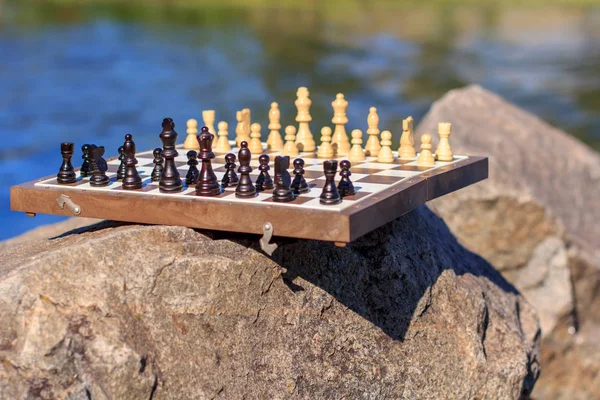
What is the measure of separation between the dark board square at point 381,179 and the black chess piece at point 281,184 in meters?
0.52

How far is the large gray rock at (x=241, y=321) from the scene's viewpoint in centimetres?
317

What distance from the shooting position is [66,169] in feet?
12.5

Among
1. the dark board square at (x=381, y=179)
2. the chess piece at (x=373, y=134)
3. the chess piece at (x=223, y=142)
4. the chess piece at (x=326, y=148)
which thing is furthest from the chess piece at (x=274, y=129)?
the dark board square at (x=381, y=179)

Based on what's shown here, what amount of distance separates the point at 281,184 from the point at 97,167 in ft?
2.99

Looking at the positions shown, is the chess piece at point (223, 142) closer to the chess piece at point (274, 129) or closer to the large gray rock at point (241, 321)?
the chess piece at point (274, 129)

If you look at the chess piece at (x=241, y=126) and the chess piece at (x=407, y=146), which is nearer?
the chess piece at (x=407, y=146)

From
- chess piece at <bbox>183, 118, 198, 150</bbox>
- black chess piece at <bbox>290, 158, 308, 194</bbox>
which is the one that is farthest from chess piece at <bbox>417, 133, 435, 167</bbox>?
chess piece at <bbox>183, 118, 198, 150</bbox>

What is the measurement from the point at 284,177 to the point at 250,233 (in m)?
0.28

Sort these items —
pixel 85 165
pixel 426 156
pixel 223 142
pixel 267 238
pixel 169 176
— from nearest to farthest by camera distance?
1. pixel 267 238
2. pixel 169 176
3. pixel 85 165
4. pixel 426 156
5. pixel 223 142

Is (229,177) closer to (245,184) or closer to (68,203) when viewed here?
(245,184)

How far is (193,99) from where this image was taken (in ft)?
41.4

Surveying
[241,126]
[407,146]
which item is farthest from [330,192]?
[241,126]

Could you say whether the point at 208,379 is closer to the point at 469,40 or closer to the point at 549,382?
the point at 549,382

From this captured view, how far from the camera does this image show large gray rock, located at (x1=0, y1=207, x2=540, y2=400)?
317cm
